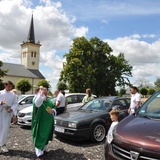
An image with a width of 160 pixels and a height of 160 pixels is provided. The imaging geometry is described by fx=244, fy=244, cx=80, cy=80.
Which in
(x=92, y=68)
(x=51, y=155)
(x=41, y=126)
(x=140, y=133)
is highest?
(x=92, y=68)

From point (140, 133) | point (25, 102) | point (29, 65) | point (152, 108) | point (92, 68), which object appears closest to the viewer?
point (140, 133)

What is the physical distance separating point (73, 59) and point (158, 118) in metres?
38.0

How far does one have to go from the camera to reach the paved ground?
A: 6.09 m

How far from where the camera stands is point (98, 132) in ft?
25.4

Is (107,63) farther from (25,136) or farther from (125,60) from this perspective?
(25,136)

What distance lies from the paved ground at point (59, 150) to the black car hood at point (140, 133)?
93.3 inches

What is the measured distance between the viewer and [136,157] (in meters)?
3.28

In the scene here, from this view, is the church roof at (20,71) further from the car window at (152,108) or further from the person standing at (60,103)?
the car window at (152,108)

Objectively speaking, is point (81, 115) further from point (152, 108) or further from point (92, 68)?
Answer: point (92, 68)

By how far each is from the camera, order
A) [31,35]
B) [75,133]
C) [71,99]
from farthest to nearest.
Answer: [31,35] → [71,99] → [75,133]

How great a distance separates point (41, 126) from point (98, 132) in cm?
248

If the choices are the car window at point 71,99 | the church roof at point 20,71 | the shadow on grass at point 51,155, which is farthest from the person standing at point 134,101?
the church roof at point 20,71

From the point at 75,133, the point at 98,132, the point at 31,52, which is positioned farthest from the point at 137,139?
the point at 31,52

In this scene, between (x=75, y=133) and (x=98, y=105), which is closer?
(x=75, y=133)
